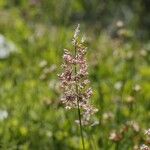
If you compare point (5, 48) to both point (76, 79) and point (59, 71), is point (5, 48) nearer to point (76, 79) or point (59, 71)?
point (59, 71)

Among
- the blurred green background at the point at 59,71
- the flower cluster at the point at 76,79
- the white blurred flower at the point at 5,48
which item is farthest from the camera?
the white blurred flower at the point at 5,48

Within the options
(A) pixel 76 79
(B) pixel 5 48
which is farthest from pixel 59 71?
(A) pixel 76 79

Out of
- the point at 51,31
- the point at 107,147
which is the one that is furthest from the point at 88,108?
the point at 51,31

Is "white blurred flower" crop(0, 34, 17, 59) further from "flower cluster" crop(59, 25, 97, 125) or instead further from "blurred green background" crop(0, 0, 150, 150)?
"flower cluster" crop(59, 25, 97, 125)

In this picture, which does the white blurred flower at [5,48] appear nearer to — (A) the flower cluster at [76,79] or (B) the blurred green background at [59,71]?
(B) the blurred green background at [59,71]

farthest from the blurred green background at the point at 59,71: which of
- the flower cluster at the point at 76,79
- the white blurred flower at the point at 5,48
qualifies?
the flower cluster at the point at 76,79
